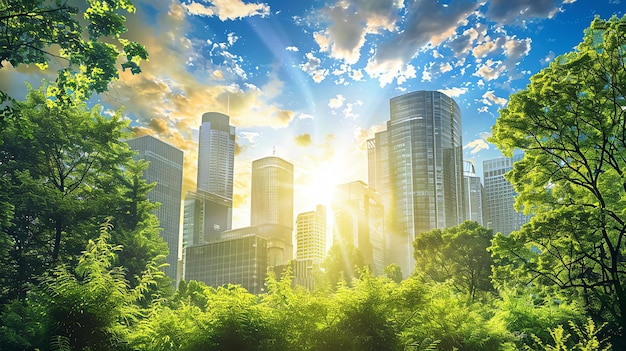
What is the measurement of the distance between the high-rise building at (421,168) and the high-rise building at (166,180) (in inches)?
3280

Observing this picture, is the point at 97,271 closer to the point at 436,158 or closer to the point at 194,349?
the point at 194,349

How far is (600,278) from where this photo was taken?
17844mm

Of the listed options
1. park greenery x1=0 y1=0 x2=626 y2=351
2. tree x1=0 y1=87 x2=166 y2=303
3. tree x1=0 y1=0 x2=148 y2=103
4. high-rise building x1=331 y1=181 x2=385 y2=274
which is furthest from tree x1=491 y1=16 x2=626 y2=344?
high-rise building x1=331 y1=181 x2=385 y2=274

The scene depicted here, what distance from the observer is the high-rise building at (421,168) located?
162 meters

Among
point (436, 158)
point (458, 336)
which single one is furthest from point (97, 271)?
point (436, 158)

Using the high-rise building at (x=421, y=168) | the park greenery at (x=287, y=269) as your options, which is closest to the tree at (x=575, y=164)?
the park greenery at (x=287, y=269)

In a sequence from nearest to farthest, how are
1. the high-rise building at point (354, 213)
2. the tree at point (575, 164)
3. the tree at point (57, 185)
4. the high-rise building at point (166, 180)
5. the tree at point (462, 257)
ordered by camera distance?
the tree at point (575, 164) → the tree at point (57, 185) → the tree at point (462, 257) → the high-rise building at point (166, 180) → the high-rise building at point (354, 213)

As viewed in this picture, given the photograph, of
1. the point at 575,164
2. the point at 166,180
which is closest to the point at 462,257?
the point at 575,164

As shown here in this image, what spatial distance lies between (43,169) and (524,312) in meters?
17.9

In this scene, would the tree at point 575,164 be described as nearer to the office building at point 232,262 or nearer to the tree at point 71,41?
the tree at point 71,41

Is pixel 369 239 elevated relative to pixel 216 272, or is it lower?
elevated

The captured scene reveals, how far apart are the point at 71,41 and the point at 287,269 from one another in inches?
250

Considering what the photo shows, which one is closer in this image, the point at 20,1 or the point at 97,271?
the point at 97,271

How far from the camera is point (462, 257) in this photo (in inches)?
1551
